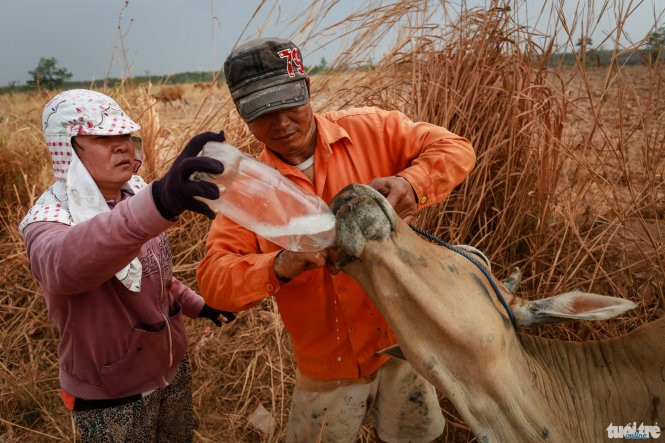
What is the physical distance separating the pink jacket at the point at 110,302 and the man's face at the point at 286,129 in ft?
1.86

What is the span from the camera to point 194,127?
194 inches

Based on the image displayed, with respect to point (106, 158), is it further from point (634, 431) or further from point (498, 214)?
point (498, 214)

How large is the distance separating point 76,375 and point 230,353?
6.23 ft

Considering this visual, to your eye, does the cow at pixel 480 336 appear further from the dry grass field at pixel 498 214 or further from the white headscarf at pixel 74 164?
the dry grass field at pixel 498 214

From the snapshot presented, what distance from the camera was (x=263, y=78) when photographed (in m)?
1.80

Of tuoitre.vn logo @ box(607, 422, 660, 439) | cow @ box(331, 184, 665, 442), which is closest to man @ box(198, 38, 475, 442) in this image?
cow @ box(331, 184, 665, 442)

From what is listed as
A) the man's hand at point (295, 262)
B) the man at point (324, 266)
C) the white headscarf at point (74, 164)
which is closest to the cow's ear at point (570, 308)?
the man at point (324, 266)

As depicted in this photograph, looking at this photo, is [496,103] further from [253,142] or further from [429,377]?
[429,377]

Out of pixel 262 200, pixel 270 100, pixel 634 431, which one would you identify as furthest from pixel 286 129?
pixel 634 431

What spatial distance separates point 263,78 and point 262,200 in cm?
45

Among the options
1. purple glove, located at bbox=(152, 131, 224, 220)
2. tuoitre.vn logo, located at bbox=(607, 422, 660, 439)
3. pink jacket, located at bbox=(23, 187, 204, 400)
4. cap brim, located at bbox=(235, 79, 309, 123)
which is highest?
cap brim, located at bbox=(235, 79, 309, 123)

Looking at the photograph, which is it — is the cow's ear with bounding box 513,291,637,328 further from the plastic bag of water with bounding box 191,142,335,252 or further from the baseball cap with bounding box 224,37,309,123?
the baseball cap with bounding box 224,37,309,123

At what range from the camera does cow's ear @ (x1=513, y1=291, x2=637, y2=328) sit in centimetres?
137

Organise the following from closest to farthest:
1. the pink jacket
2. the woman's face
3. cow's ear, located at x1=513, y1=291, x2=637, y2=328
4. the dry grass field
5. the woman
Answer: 1. cow's ear, located at x1=513, y1=291, x2=637, y2=328
2. the pink jacket
3. the woman
4. the woman's face
5. the dry grass field
